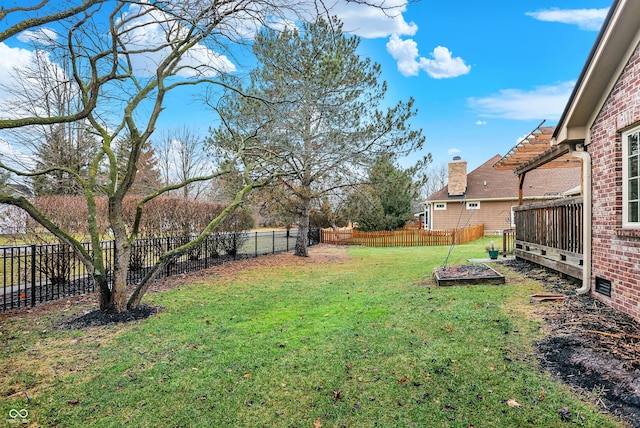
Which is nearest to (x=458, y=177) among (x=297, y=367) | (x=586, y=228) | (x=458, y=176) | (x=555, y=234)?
(x=458, y=176)

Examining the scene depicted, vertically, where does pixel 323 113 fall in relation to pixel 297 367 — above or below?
above

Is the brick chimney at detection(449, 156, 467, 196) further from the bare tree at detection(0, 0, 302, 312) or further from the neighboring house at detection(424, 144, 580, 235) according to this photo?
the bare tree at detection(0, 0, 302, 312)

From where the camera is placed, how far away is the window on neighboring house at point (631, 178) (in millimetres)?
4477

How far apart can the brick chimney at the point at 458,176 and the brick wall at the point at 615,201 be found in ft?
63.0

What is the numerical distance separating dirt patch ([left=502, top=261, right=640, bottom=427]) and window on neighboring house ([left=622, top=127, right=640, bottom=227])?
1.33 m

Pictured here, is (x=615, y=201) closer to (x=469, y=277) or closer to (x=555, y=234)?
(x=555, y=234)

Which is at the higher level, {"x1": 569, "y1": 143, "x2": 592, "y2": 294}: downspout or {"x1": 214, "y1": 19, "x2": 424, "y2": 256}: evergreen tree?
{"x1": 214, "y1": 19, "x2": 424, "y2": 256}: evergreen tree

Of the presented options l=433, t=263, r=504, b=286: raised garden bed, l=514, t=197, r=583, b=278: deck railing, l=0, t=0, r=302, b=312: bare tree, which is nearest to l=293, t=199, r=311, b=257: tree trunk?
l=433, t=263, r=504, b=286: raised garden bed

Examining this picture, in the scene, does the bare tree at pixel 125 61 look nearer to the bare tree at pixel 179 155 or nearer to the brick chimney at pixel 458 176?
the bare tree at pixel 179 155

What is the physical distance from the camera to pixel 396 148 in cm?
1335

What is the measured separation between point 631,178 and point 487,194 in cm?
2034

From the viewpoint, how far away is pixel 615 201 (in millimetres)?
4793

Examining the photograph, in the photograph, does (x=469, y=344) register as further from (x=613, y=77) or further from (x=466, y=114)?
(x=466, y=114)

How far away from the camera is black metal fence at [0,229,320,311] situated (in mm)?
6367
